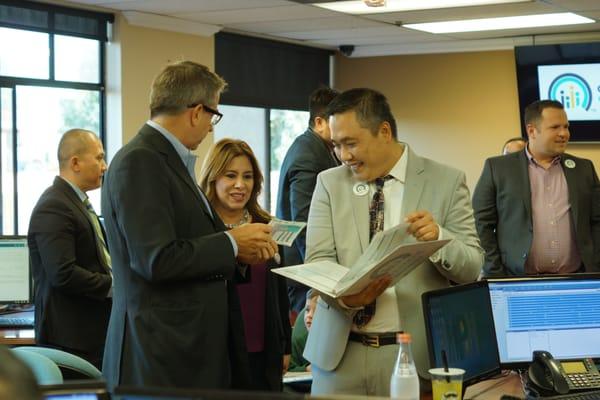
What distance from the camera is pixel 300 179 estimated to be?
5.34m

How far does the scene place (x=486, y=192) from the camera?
552 cm

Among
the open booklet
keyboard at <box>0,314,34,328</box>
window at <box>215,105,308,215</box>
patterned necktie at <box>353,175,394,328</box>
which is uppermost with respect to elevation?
window at <box>215,105,308,215</box>

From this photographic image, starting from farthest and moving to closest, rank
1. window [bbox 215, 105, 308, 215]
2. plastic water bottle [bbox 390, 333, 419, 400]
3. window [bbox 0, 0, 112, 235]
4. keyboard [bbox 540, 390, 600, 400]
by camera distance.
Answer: window [bbox 215, 105, 308, 215]
window [bbox 0, 0, 112, 235]
keyboard [bbox 540, 390, 600, 400]
plastic water bottle [bbox 390, 333, 419, 400]

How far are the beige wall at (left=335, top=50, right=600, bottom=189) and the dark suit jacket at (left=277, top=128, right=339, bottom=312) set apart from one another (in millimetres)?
5551

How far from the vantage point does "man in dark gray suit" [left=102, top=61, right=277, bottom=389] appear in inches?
113

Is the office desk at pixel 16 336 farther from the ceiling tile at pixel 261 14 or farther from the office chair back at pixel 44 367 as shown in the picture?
the ceiling tile at pixel 261 14

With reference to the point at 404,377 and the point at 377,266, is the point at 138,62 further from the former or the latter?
the point at 404,377

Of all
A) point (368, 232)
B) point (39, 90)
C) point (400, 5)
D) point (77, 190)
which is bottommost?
point (368, 232)

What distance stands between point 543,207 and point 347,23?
417 centimetres

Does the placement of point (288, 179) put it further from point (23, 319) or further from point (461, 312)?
point (461, 312)

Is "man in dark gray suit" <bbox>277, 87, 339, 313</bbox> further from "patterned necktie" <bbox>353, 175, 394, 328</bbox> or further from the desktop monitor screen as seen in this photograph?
the desktop monitor screen

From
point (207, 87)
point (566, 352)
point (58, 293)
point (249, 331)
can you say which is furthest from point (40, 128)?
point (566, 352)

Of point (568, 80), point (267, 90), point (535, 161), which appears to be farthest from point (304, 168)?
point (568, 80)

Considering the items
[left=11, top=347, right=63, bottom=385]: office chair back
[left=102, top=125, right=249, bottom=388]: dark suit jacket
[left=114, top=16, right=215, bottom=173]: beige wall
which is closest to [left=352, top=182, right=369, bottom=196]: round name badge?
[left=102, top=125, right=249, bottom=388]: dark suit jacket
